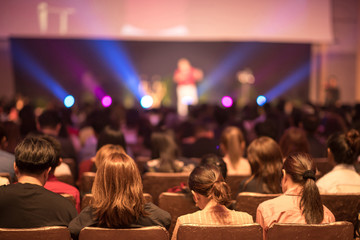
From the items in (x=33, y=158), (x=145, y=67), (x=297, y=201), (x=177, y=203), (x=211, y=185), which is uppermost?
(x=145, y=67)

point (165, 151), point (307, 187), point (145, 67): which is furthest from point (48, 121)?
point (145, 67)

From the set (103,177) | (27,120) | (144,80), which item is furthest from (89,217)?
(144,80)

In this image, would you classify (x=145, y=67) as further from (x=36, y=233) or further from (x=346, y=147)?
(x=36, y=233)

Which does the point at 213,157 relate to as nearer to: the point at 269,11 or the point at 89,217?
the point at 89,217

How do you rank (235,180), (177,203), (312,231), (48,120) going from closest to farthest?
(312,231) < (177,203) < (235,180) < (48,120)

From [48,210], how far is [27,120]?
10.3 ft

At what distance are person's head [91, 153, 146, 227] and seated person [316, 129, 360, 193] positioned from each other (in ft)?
5.39

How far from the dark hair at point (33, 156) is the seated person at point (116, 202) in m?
0.40

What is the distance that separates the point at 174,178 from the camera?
141 inches

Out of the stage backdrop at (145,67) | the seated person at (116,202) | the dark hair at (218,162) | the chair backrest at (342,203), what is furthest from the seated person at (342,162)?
the stage backdrop at (145,67)

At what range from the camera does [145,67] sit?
15438mm

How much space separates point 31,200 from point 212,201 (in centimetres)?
96

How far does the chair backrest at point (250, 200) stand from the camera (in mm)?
2812

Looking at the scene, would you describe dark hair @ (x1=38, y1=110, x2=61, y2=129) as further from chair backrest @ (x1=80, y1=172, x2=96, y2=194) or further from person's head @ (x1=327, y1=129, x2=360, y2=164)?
person's head @ (x1=327, y1=129, x2=360, y2=164)
